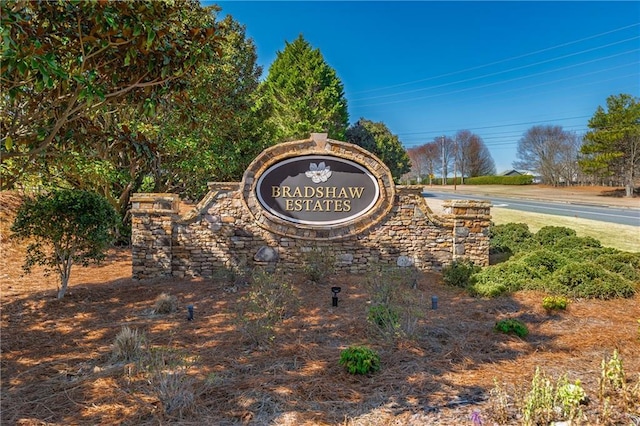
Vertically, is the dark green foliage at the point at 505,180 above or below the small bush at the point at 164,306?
above

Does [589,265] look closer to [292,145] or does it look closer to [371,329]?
[371,329]

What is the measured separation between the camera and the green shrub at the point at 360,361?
3.86m

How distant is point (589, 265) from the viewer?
6832mm

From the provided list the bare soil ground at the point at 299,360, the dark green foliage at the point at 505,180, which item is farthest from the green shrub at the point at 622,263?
the dark green foliage at the point at 505,180

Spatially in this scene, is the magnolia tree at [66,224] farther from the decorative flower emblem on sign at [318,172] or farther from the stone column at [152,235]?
the decorative flower emblem on sign at [318,172]

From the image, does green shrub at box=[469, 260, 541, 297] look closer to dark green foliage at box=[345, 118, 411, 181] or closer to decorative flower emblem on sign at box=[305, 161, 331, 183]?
decorative flower emblem on sign at box=[305, 161, 331, 183]

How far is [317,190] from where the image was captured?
27.3ft

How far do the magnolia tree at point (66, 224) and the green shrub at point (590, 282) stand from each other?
26.2 ft

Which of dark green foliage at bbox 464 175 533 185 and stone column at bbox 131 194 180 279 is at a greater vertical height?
dark green foliage at bbox 464 175 533 185

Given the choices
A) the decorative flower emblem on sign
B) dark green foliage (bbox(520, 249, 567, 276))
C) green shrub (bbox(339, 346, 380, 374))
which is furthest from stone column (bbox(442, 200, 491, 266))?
green shrub (bbox(339, 346, 380, 374))

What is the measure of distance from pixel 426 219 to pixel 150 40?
6607mm

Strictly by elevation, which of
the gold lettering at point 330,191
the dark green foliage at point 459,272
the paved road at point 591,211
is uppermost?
the gold lettering at point 330,191

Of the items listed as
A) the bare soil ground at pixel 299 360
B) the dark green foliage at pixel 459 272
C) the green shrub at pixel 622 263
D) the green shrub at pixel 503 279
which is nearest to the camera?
the bare soil ground at pixel 299 360

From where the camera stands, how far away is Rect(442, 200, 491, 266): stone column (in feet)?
27.9
